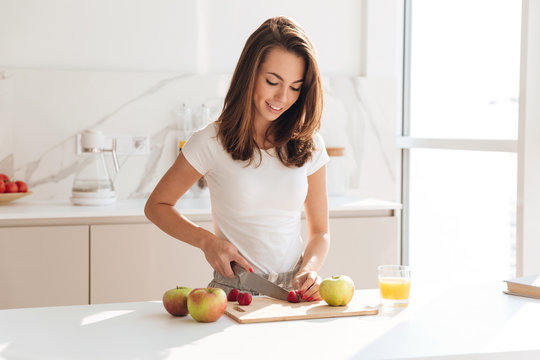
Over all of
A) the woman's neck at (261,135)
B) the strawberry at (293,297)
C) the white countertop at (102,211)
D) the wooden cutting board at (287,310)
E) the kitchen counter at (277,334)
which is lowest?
the kitchen counter at (277,334)

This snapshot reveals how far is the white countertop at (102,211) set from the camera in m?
2.68

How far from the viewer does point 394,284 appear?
4.97 ft

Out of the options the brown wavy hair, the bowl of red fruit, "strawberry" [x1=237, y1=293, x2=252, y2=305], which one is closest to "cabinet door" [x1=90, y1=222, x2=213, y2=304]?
the bowl of red fruit

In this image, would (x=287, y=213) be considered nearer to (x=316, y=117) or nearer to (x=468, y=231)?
(x=316, y=117)

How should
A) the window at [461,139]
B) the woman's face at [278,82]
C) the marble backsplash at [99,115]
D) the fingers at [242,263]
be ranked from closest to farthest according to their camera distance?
the fingers at [242,263]
the woman's face at [278,82]
the window at [461,139]
the marble backsplash at [99,115]

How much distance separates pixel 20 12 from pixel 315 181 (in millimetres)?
1995

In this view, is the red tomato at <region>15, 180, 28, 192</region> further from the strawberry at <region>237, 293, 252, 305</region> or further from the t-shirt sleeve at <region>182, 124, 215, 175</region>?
the strawberry at <region>237, 293, 252, 305</region>

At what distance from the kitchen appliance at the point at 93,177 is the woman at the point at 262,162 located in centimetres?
111

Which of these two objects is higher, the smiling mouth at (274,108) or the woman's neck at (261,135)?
the smiling mouth at (274,108)

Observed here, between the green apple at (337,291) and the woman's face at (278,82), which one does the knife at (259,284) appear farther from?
the woman's face at (278,82)

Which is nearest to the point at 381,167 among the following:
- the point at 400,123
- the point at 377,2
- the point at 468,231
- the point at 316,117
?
the point at 400,123

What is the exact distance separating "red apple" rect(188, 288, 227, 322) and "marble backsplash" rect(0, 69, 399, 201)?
203cm

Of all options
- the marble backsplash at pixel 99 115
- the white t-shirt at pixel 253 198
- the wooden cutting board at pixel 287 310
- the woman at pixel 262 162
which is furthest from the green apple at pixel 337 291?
the marble backsplash at pixel 99 115

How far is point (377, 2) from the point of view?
12.0ft
